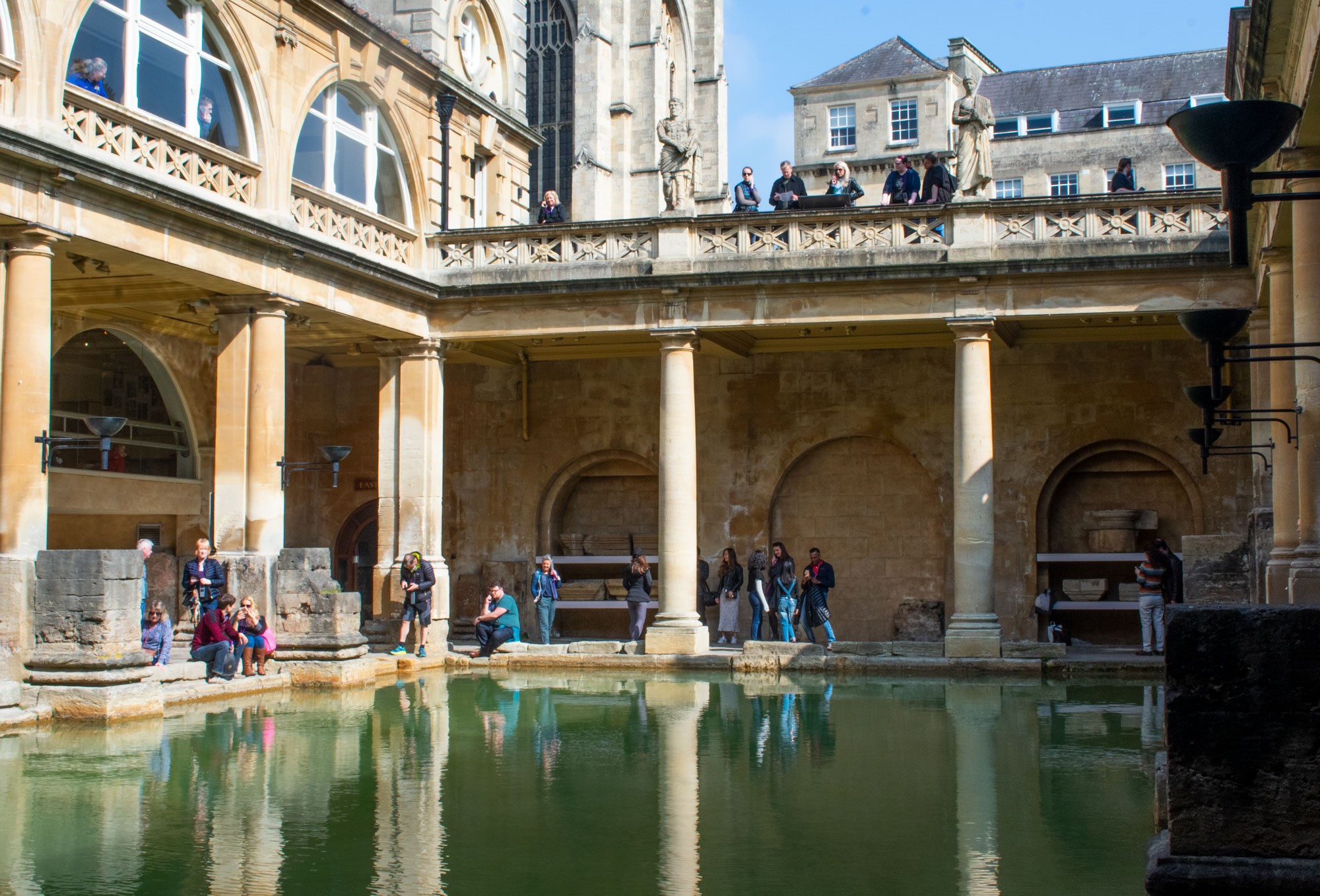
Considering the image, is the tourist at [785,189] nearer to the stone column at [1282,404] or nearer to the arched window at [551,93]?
the stone column at [1282,404]

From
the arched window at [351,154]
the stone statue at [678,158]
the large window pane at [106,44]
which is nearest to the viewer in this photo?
the large window pane at [106,44]

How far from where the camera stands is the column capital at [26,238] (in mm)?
14773

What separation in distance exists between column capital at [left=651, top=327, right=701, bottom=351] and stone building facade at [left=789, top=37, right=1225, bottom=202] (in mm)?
30403

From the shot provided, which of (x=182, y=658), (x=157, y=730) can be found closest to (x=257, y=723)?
(x=157, y=730)

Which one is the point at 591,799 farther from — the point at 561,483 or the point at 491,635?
the point at 561,483

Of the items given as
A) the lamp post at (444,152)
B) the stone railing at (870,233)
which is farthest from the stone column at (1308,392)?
the lamp post at (444,152)

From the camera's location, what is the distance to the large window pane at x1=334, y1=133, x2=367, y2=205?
21.1 m

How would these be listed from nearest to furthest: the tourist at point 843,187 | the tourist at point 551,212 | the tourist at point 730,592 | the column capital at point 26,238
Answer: the column capital at point 26,238, the tourist at point 843,187, the tourist at point 730,592, the tourist at point 551,212

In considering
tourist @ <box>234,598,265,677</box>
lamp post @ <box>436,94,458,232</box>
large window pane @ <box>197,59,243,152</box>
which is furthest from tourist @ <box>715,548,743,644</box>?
large window pane @ <box>197,59,243,152</box>

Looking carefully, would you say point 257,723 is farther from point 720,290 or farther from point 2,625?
point 720,290

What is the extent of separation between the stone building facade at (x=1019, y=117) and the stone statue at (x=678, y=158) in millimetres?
29648

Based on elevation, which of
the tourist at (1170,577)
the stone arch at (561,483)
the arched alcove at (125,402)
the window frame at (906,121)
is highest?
the window frame at (906,121)

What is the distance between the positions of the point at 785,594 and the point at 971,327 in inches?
200

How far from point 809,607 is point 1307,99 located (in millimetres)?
12430
